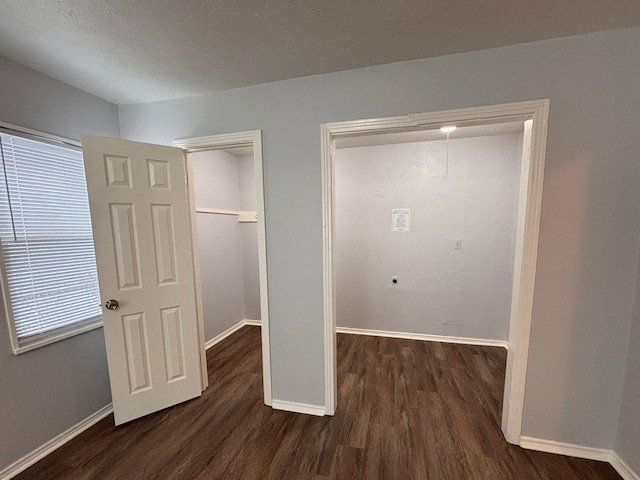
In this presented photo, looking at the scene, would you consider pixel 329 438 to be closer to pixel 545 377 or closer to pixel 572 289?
pixel 545 377

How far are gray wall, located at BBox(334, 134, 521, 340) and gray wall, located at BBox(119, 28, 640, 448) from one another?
1.34 metres

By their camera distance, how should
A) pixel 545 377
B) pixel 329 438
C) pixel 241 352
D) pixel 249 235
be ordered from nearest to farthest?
1. pixel 545 377
2. pixel 329 438
3. pixel 241 352
4. pixel 249 235

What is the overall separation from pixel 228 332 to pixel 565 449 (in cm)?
335

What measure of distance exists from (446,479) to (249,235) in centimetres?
323

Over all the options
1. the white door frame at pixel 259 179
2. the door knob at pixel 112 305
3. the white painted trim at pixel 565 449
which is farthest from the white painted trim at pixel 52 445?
the white painted trim at pixel 565 449

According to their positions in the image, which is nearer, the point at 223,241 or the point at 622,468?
the point at 622,468

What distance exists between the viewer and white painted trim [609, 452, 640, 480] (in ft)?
4.48

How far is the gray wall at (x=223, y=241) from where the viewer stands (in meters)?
2.99

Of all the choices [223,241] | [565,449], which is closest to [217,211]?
[223,241]

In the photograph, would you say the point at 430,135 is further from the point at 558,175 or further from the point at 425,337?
the point at 425,337

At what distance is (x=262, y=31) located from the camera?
1304 millimetres

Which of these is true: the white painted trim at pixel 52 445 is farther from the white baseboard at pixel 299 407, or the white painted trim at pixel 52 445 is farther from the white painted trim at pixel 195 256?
the white baseboard at pixel 299 407

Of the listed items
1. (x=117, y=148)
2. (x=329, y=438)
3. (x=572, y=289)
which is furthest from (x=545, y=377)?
(x=117, y=148)

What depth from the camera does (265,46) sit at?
55.8 inches
